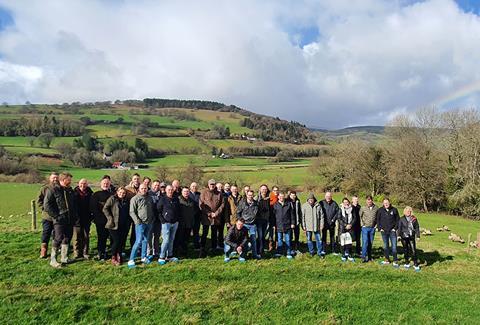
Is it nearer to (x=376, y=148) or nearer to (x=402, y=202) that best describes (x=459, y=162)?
(x=402, y=202)

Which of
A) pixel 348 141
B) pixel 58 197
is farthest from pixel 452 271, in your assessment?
pixel 348 141

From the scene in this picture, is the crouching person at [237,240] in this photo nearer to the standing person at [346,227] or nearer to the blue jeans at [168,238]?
the blue jeans at [168,238]

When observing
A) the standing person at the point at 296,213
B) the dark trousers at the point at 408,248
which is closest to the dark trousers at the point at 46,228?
the standing person at the point at 296,213

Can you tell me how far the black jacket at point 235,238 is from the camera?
11.6 m

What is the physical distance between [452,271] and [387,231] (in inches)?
103

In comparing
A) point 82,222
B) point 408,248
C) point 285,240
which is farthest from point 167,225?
point 408,248

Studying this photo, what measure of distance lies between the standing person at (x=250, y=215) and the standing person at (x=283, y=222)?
95cm

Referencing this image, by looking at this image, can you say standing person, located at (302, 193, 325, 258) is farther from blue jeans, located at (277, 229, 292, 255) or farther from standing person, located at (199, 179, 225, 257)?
standing person, located at (199, 179, 225, 257)

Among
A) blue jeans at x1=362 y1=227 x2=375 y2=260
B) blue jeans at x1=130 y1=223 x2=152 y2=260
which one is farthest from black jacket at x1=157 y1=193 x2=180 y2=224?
blue jeans at x1=362 y1=227 x2=375 y2=260

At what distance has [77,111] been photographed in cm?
11381

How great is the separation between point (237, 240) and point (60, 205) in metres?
5.23

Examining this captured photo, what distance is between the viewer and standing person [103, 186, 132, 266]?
34.0 feet

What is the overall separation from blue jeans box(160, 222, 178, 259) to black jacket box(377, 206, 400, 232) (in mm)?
7018

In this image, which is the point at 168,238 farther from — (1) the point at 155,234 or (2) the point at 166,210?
(2) the point at 166,210
